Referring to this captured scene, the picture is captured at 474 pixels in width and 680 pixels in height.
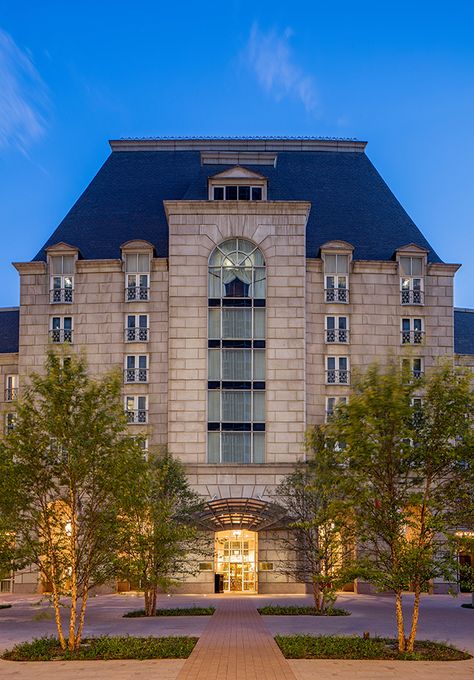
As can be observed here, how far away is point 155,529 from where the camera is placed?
111ft

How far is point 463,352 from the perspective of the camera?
57.8 metres

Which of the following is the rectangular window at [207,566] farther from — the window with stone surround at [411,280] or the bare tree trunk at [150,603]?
the window with stone surround at [411,280]

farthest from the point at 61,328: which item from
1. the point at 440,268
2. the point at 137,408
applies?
the point at 440,268

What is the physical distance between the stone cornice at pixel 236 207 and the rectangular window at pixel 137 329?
6.67m

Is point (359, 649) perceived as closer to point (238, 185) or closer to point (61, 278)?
point (238, 185)

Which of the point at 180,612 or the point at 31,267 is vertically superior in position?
the point at 31,267

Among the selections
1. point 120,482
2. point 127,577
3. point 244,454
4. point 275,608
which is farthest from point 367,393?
point 244,454

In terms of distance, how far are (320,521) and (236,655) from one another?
4312 mm

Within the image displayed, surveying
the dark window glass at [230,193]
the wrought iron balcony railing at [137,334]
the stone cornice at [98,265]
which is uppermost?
the dark window glass at [230,193]

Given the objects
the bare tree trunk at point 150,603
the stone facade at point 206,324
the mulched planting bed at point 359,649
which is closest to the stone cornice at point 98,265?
the stone facade at point 206,324

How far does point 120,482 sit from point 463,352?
3865 cm

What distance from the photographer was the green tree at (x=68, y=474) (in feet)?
78.3

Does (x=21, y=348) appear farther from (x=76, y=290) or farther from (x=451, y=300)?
(x=451, y=300)

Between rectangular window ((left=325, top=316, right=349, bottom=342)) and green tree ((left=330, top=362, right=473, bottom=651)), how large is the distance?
96.3ft
